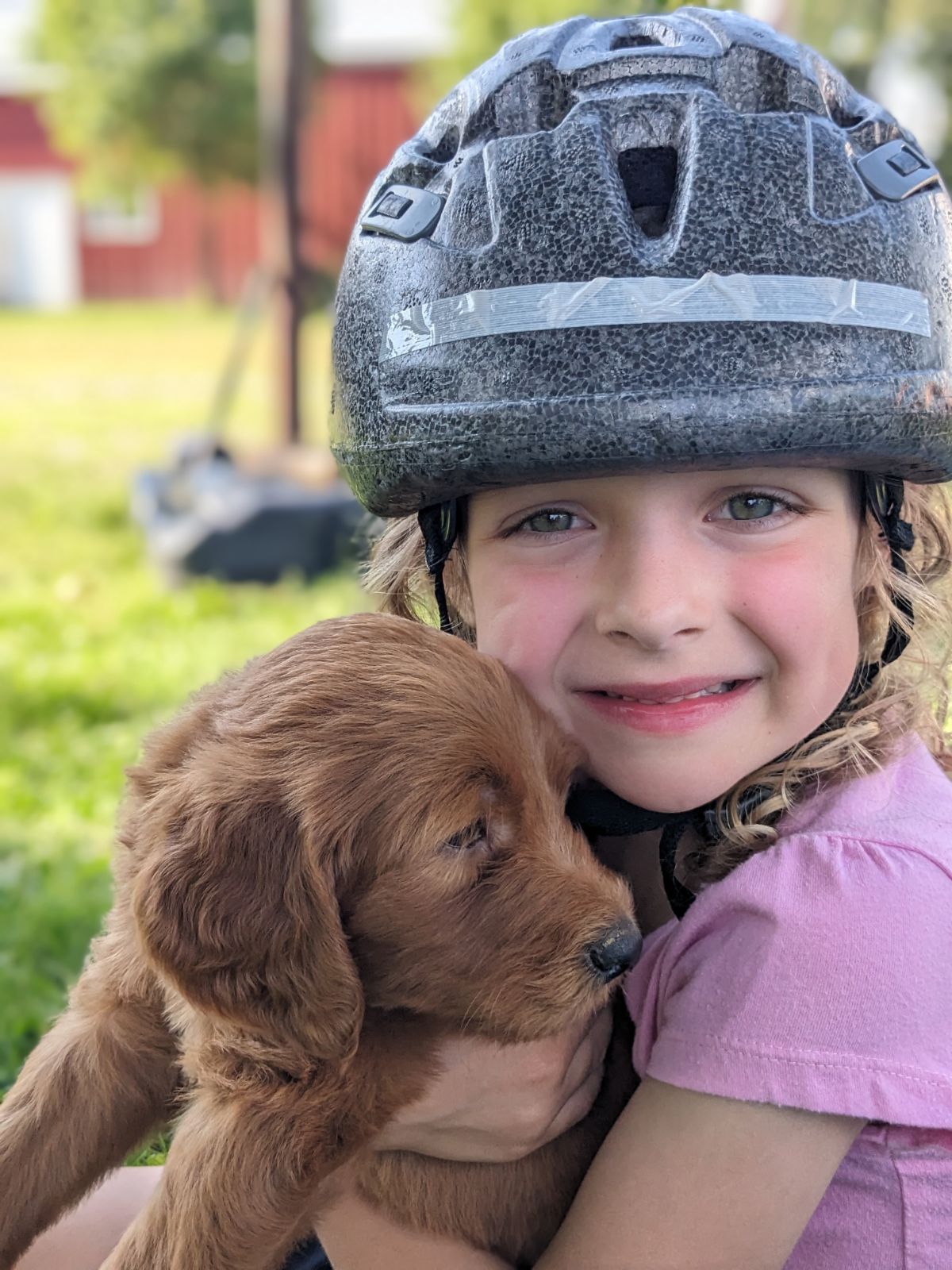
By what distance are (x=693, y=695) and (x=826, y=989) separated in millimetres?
556

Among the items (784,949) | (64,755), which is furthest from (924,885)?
(64,755)

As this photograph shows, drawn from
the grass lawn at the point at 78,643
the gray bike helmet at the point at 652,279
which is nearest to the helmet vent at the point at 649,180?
the gray bike helmet at the point at 652,279

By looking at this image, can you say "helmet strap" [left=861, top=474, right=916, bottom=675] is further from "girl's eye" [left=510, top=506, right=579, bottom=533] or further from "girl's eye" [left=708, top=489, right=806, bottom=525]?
"girl's eye" [left=510, top=506, right=579, bottom=533]

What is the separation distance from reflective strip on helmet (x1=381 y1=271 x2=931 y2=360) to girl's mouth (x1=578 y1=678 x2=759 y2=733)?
1.98ft

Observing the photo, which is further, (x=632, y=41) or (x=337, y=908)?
(x=632, y=41)

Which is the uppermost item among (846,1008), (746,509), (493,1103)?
(746,509)

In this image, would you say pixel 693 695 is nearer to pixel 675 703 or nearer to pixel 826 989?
pixel 675 703

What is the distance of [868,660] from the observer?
267cm

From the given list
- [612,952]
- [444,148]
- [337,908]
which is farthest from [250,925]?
[444,148]

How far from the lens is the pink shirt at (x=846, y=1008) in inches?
80.0

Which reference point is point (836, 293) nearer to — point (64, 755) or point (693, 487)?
point (693, 487)

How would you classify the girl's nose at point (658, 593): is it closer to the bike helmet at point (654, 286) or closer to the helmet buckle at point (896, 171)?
the bike helmet at point (654, 286)

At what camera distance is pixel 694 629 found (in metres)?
2.30

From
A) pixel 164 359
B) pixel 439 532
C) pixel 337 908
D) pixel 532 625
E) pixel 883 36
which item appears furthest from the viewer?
pixel 164 359
